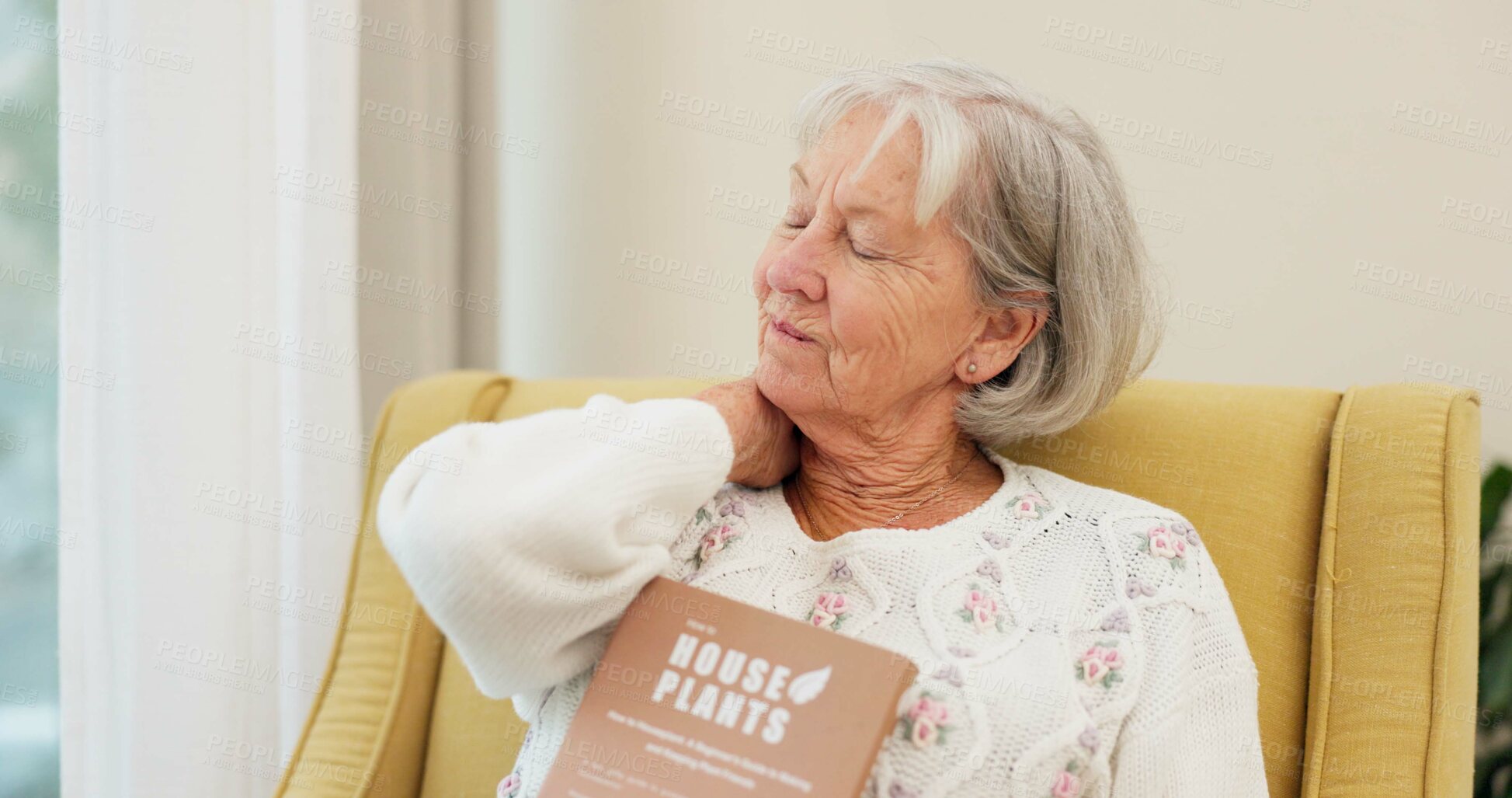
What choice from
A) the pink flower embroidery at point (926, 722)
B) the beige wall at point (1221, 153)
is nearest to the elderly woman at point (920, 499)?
the pink flower embroidery at point (926, 722)

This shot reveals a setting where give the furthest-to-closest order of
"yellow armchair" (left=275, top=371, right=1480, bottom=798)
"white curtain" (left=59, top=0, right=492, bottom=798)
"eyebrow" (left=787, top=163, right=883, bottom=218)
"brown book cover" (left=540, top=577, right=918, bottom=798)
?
"white curtain" (left=59, top=0, right=492, bottom=798) → "eyebrow" (left=787, top=163, right=883, bottom=218) → "yellow armchair" (left=275, top=371, right=1480, bottom=798) → "brown book cover" (left=540, top=577, right=918, bottom=798)

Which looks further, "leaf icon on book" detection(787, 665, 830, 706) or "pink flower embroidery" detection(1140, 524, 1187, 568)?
"pink flower embroidery" detection(1140, 524, 1187, 568)

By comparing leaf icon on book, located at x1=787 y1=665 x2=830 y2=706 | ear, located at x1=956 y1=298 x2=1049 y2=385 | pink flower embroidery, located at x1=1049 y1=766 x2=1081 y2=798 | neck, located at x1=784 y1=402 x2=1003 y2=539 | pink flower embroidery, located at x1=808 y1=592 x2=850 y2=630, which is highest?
ear, located at x1=956 y1=298 x2=1049 y2=385

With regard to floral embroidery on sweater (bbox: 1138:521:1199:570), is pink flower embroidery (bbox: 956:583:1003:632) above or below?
below

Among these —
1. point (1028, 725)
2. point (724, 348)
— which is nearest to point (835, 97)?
point (1028, 725)

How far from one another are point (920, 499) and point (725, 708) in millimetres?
356

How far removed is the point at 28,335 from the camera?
62.5 inches

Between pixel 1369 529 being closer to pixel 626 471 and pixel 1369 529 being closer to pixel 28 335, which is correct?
pixel 626 471

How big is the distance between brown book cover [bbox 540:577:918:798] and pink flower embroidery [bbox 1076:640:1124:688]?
0.59ft

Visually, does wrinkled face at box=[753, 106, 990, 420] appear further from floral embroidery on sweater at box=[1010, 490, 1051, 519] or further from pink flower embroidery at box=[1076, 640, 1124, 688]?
pink flower embroidery at box=[1076, 640, 1124, 688]

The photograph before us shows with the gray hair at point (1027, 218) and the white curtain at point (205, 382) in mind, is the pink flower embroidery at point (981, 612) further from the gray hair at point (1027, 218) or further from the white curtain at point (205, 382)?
the white curtain at point (205, 382)

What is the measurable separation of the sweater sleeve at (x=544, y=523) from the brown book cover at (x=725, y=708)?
51mm

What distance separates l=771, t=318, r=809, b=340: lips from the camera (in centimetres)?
112

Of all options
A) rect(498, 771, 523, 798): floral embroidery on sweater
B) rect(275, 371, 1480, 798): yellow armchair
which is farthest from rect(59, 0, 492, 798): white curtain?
rect(498, 771, 523, 798): floral embroidery on sweater
